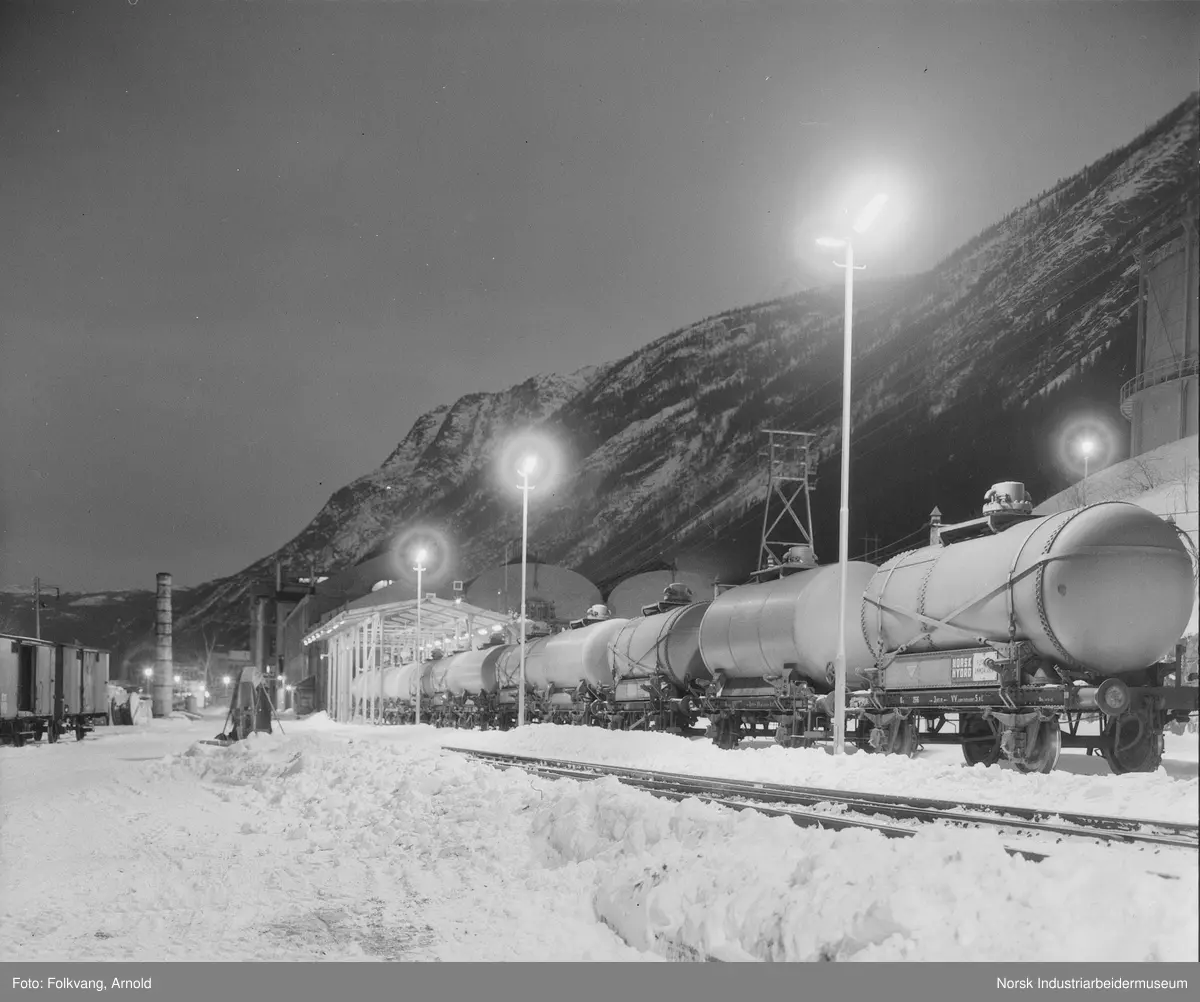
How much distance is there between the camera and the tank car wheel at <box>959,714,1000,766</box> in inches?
575

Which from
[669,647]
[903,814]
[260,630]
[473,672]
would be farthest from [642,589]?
[260,630]

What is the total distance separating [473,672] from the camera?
4044 cm

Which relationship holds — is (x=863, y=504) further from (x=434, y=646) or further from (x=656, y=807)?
(x=656, y=807)

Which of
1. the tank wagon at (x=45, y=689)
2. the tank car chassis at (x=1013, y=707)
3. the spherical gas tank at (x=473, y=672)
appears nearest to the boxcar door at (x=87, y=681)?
A: the tank wagon at (x=45, y=689)

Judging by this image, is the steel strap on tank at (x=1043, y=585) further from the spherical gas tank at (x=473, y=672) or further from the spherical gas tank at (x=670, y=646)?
the spherical gas tank at (x=473, y=672)

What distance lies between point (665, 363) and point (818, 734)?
103 meters

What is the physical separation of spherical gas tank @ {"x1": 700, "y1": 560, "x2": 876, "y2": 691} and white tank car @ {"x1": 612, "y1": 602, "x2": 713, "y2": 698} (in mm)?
1984

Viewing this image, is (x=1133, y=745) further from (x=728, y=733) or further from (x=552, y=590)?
(x=552, y=590)

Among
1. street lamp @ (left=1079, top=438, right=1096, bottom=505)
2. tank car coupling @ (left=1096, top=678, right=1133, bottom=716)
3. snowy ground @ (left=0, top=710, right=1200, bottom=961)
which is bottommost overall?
snowy ground @ (left=0, top=710, right=1200, bottom=961)

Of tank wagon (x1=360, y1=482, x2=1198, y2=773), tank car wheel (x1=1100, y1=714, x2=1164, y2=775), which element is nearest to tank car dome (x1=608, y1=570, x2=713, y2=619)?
tank wagon (x1=360, y1=482, x2=1198, y2=773)

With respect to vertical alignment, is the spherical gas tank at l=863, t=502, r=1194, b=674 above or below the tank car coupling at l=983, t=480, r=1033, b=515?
below

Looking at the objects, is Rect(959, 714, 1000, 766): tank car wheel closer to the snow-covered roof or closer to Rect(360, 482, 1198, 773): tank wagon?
Rect(360, 482, 1198, 773): tank wagon

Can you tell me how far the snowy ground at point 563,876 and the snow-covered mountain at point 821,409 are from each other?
43.2 m
